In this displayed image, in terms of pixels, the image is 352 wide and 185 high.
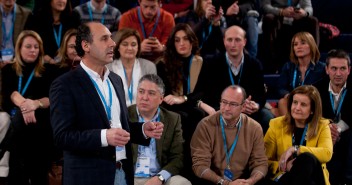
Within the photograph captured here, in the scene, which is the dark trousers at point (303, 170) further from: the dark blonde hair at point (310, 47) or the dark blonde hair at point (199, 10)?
the dark blonde hair at point (199, 10)

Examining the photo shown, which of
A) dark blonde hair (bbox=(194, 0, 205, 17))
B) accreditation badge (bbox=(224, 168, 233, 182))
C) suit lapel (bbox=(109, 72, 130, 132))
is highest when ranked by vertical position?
dark blonde hair (bbox=(194, 0, 205, 17))

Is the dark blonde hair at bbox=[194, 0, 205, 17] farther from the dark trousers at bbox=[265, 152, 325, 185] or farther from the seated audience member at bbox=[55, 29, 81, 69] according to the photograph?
the dark trousers at bbox=[265, 152, 325, 185]

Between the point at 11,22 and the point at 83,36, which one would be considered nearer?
the point at 83,36

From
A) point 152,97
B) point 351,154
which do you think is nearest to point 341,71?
point 351,154

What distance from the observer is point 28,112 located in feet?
14.5

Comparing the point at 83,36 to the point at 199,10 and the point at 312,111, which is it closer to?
the point at 312,111

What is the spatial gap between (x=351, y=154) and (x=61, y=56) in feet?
8.09

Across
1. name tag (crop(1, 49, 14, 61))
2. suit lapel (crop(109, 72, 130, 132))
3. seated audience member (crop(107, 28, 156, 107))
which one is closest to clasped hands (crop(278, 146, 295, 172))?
seated audience member (crop(107, 28, 156, 107))

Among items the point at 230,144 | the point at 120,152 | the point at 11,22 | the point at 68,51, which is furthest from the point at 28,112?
the point at 120,152

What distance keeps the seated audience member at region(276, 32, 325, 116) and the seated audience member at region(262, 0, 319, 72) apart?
779 millimetres

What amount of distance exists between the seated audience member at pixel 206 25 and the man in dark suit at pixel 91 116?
2.79 metres

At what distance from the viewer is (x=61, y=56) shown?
484cm

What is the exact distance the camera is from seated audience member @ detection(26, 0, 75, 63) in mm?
5324

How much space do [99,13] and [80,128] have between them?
130 inches
